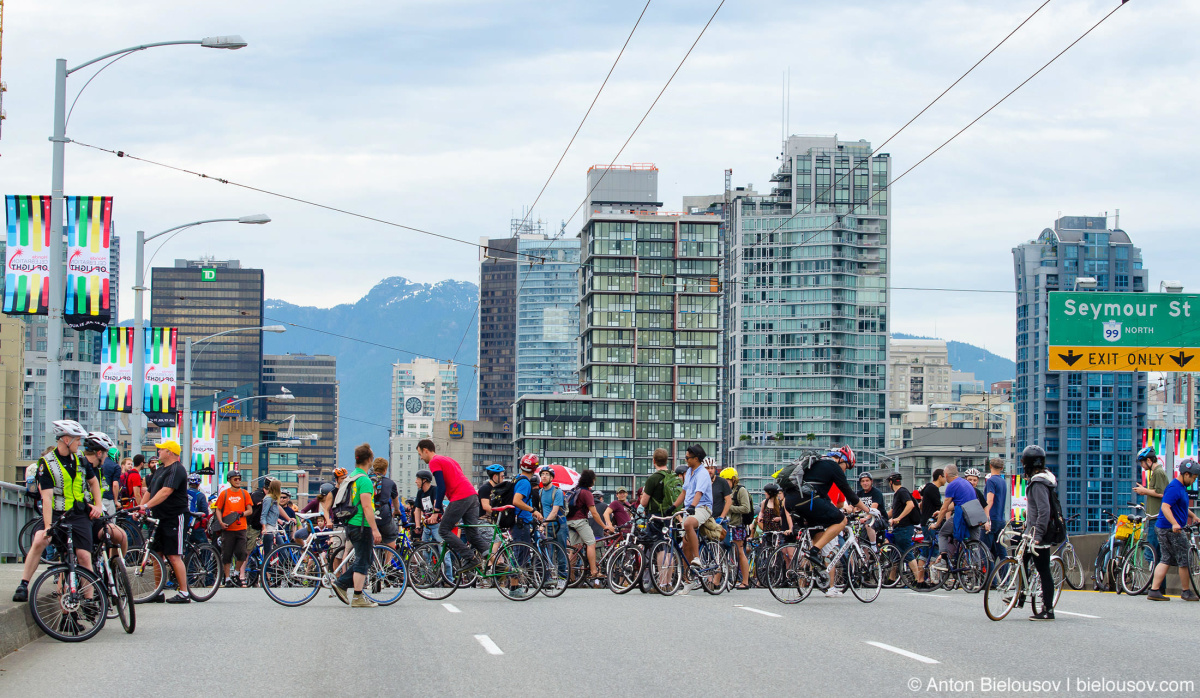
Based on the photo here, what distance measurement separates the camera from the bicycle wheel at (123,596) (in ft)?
43.1

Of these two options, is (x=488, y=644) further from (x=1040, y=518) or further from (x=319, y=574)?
(x=1040, y=518)

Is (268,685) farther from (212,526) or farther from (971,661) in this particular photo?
(212,526)

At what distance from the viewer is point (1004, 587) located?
47.3 feet

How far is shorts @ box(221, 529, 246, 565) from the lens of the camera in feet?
69.7

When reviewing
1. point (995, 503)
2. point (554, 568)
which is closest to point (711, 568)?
point (554, 568)

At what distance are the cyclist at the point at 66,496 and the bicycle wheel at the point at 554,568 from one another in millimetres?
6181

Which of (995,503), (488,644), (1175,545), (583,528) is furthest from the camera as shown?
(583,528)

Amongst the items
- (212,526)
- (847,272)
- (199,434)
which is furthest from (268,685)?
(847,272)

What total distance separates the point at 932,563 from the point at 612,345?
13840 cm

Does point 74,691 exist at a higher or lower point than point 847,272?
lower

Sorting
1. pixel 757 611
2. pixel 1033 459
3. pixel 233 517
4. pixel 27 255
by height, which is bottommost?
pixel 757 611

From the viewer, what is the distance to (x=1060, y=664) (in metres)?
10.8

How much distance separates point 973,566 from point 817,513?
435 cm

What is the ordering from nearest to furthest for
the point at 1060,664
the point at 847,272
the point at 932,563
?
1. the point at 1060,664
2. the point at 932,563
3. the point at 847,272
